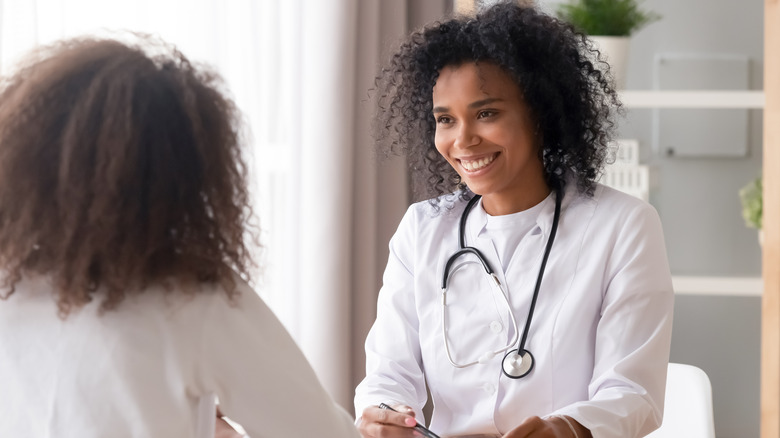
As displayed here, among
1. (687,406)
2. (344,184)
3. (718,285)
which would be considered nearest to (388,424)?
(687,406)

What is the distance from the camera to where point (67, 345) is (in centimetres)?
82

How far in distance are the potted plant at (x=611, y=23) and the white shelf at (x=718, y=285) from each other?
504 mm

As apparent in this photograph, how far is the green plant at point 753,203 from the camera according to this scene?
2266mm

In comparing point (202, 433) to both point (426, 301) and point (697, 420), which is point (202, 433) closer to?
point (426, 301)

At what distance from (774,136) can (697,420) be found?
67 centimetres

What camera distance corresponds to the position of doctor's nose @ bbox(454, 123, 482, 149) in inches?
59.4

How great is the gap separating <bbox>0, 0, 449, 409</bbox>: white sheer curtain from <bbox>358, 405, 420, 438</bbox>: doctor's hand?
82 cm

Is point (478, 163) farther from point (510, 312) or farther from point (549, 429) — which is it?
point (549, 429)

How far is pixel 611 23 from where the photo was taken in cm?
224

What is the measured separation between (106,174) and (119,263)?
8 centimetres

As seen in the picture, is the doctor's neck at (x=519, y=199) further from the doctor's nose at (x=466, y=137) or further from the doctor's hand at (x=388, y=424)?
the doctor's hand at (x=388, y=424)

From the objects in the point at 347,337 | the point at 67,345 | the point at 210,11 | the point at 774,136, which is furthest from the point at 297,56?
the point at 67,345

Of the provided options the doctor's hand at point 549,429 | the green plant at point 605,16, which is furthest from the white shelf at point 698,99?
the doctor's hand at point 549,429

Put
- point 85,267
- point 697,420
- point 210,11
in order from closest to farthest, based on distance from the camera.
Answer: point 85,267, point 697,420, point 210,11
